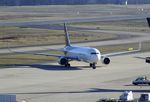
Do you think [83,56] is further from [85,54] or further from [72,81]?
[72,81]

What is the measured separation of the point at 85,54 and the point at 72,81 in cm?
1610

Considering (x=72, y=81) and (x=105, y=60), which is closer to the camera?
(x=72, y=81)

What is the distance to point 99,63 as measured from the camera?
373 ft

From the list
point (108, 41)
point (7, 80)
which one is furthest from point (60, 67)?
point (108, 41)

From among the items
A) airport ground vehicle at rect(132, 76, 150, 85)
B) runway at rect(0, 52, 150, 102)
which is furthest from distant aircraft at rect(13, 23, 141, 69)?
airport ground vehicle at rect(132, 76, 150, 85)

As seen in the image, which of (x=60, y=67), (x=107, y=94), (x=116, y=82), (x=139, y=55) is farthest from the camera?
(x=139, y=55)

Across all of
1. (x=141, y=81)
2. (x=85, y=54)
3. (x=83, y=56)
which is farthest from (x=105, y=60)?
(x=141, y=81)

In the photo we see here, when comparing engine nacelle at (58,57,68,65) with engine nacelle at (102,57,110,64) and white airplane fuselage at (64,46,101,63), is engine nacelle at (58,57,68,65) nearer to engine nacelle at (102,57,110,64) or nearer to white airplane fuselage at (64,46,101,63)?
white airplane fuselage at (64,46,101,63)

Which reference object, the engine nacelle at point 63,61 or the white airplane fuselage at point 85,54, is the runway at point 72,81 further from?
the white airplane fuselage at point 85,54

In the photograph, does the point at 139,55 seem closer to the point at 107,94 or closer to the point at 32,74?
the point at 32,74

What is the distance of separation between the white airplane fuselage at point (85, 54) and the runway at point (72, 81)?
1.45m

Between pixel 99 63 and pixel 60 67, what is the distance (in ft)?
26.4

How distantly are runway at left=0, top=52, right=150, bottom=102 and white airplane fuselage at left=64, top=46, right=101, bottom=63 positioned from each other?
1453mm

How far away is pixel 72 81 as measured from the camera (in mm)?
91500
